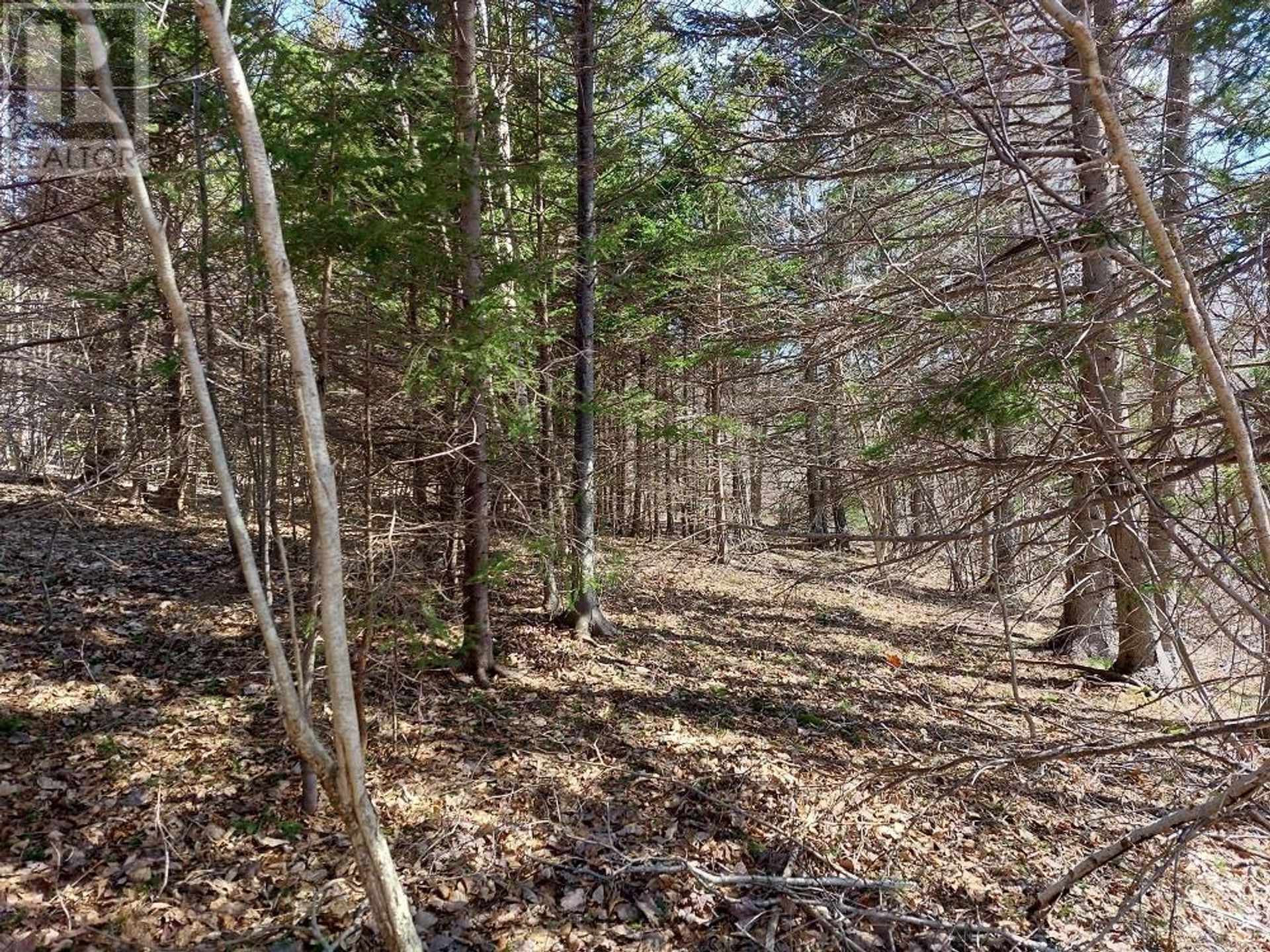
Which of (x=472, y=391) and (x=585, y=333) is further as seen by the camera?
(x=585, y=333)

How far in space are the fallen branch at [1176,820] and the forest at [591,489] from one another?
32mm

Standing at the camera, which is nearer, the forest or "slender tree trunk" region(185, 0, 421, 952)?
"slender tree trunk" region(185, 0, 421, 952)

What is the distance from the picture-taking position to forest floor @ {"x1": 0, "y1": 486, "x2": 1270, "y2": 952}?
10.3 feet

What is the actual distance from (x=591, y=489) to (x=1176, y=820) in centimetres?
488

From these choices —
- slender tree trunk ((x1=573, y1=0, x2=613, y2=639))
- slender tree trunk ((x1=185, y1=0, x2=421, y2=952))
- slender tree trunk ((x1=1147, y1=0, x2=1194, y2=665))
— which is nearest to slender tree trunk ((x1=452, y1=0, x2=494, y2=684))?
slender tree trunk ((x1=573, y1=0, x2=613, y2=639))

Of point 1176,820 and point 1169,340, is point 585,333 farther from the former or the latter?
point 1176,820

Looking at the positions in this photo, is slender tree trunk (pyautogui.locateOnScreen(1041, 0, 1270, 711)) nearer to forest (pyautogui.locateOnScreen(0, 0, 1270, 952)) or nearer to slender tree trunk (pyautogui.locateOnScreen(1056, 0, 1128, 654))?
forest (pyautogui.locateOnScreen(0, 0, 1270, 952))

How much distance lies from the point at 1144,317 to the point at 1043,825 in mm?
3288

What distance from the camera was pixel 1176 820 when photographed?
8.09 ft

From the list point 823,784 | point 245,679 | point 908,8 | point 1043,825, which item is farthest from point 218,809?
point 908,8

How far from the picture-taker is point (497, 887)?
3.35 meters

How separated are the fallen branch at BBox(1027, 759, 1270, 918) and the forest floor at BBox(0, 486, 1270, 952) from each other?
12cm

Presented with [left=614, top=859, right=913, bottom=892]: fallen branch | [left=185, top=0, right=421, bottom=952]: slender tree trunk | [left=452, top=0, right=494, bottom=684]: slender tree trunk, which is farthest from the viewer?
[left=452, top=0, right=494, bottom=684]: slender tree trunk

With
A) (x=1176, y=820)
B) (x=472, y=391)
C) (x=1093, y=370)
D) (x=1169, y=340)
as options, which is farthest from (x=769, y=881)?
Result: (x=1169, y=340)
